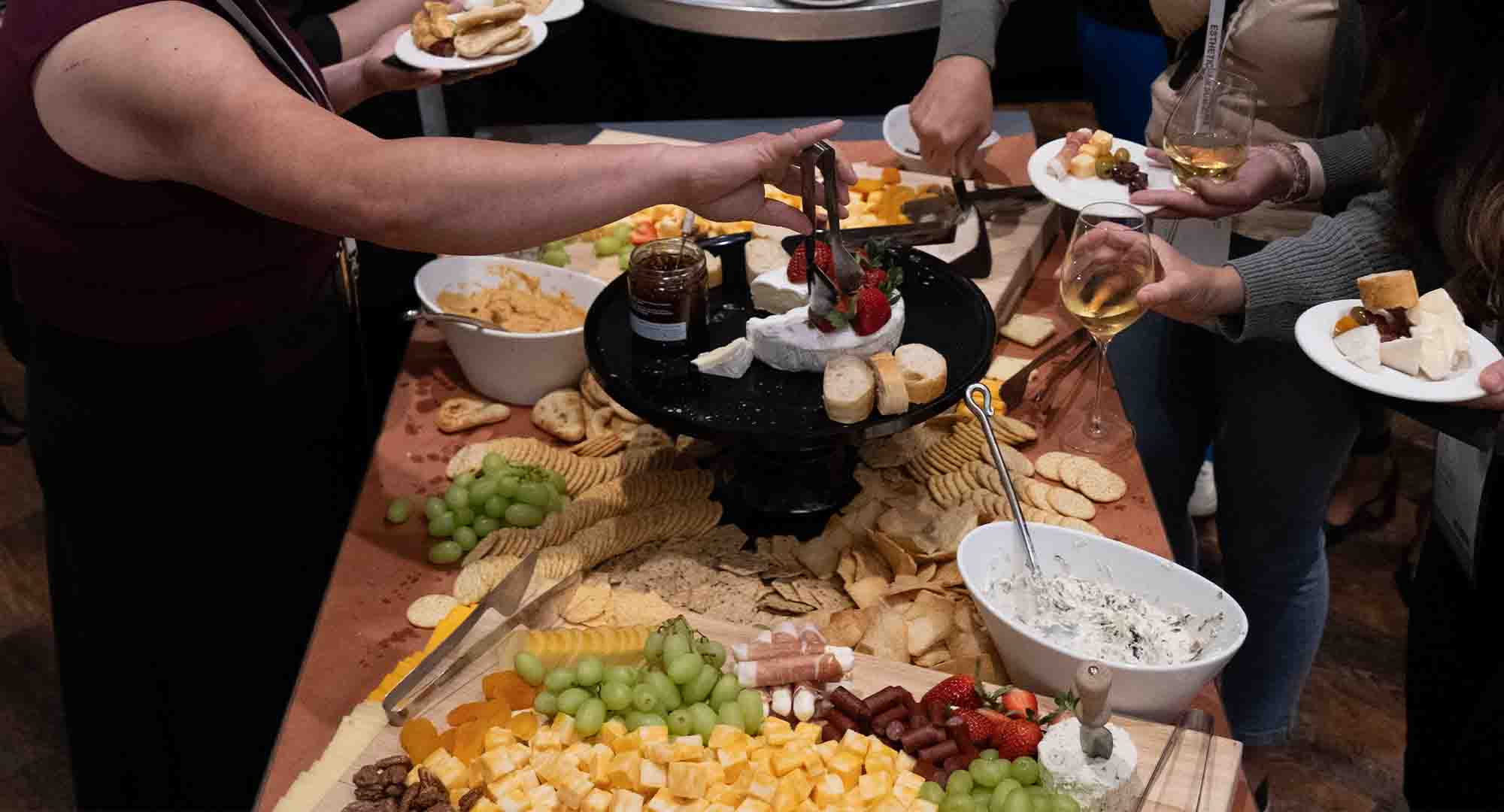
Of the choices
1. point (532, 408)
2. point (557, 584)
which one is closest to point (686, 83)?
point (532, 408)

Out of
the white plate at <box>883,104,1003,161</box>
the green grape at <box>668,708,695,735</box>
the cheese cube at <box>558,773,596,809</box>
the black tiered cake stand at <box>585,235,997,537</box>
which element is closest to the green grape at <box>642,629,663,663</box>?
the green grape at <box>668,708,695,735</box>

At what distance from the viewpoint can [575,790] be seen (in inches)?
61.3

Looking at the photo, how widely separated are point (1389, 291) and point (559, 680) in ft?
4.14

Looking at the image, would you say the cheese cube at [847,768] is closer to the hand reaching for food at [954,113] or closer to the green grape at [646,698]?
the green grape at [646,698]

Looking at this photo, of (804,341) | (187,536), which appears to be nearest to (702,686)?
(804,341)

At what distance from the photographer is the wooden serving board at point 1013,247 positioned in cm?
258

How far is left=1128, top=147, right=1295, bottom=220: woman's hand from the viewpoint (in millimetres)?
2234

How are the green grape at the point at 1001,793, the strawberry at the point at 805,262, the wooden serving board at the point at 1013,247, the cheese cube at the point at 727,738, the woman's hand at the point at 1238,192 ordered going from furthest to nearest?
the wooden serving board at the point at 1013,247
the woman's hand at the point at 1238,192
the strawberry at the point at 805,262
the cheese cube at the point at 727,738
the green grape at the point at 1001,793

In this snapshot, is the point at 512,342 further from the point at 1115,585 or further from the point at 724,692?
the point at 1115,585

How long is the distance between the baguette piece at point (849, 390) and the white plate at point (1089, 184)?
658 mm

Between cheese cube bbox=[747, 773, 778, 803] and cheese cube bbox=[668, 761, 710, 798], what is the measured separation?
55 mm

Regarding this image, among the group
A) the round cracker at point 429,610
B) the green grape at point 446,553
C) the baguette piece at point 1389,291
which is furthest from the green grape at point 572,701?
the baguette piece at point 1389,291

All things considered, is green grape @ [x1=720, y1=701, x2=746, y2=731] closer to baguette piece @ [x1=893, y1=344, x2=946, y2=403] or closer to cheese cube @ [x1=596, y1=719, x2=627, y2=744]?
cheese cube @ [x1=596, y1=719, x2=627, y2=744]

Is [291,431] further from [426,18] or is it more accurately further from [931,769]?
[931,769]
